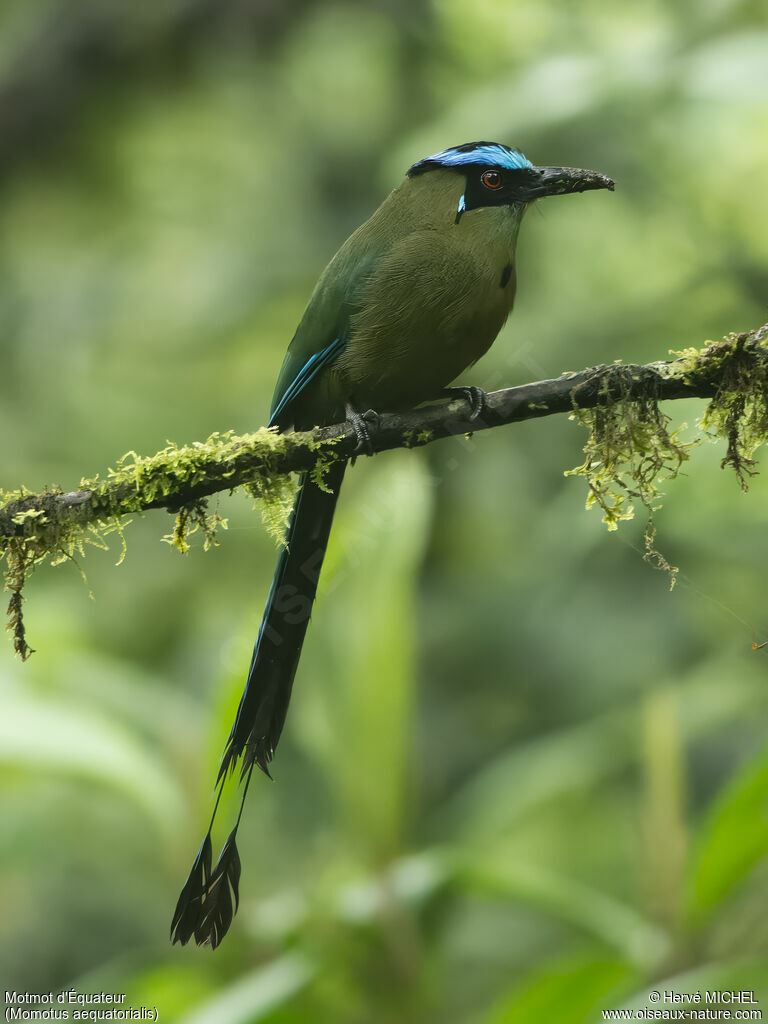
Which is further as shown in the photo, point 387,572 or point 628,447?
point 387,572

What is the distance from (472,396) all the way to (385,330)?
0.75 feet

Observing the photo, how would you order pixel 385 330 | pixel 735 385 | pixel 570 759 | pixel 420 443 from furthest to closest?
1. pixel 570 759
2. pixel 385 330
3. pixel 420 443
4. pixel 735 385

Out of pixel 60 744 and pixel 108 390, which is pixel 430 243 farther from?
pixel 108 390

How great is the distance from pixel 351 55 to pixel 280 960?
11.3 ft

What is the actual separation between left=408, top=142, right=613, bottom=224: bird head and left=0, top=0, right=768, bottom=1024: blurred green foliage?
1.80ft

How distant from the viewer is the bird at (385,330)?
6.27 feet

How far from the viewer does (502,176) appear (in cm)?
211

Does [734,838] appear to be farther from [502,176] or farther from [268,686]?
[502,176]

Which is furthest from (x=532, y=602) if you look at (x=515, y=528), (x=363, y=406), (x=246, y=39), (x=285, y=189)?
(x=246, y=39)

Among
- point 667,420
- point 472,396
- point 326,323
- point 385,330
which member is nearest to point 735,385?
point 667,420

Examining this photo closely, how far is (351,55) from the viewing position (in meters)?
4.18

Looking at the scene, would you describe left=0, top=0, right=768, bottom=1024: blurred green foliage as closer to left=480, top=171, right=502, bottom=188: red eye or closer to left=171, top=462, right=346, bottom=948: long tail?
left=171, top=462, right=346, bottom=948: long tail

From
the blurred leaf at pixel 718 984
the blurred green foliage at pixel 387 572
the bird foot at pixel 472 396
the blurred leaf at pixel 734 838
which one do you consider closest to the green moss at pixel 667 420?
the bird foot at pixel 472 396

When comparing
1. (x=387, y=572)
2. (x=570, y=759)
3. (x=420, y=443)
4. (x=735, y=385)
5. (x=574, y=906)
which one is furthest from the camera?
(x=570, y=759)
